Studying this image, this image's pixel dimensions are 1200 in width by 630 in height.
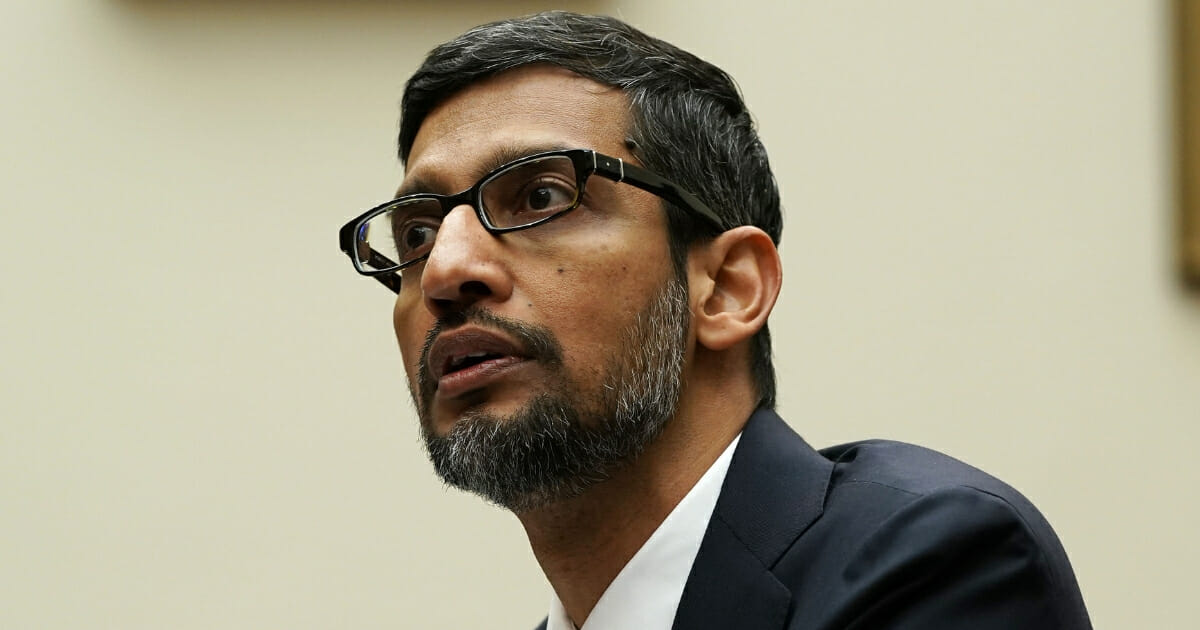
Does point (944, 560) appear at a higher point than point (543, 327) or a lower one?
lower

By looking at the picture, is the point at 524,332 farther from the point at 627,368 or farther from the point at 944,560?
the point at 944,560

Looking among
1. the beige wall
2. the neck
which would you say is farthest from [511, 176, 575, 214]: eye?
the beige wall

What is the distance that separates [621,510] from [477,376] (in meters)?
0.23

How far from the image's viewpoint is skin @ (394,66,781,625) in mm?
1314

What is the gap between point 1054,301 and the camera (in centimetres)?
218

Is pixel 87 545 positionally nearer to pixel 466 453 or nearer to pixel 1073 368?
pixel 466 453

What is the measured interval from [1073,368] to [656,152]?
107 cm

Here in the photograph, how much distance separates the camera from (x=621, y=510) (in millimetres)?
1393

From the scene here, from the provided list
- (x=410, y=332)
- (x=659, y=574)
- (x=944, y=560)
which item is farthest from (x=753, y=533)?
(x=410, y=332)

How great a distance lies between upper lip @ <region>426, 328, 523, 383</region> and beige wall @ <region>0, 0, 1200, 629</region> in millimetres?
786

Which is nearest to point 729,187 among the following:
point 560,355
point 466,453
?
point 560,355

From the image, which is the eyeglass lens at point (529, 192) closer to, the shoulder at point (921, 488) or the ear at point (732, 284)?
the ear at point (732, 284)

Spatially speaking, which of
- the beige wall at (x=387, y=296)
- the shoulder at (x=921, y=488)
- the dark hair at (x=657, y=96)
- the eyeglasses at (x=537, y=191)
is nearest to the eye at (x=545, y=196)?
the eyeglasses at (x=537, y=191)

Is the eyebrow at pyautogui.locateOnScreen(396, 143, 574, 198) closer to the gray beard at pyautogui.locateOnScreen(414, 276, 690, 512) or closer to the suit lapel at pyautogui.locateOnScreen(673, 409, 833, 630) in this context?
the gray beard at pyautogui.locateOnScreen(414, 276, 690, 512)
